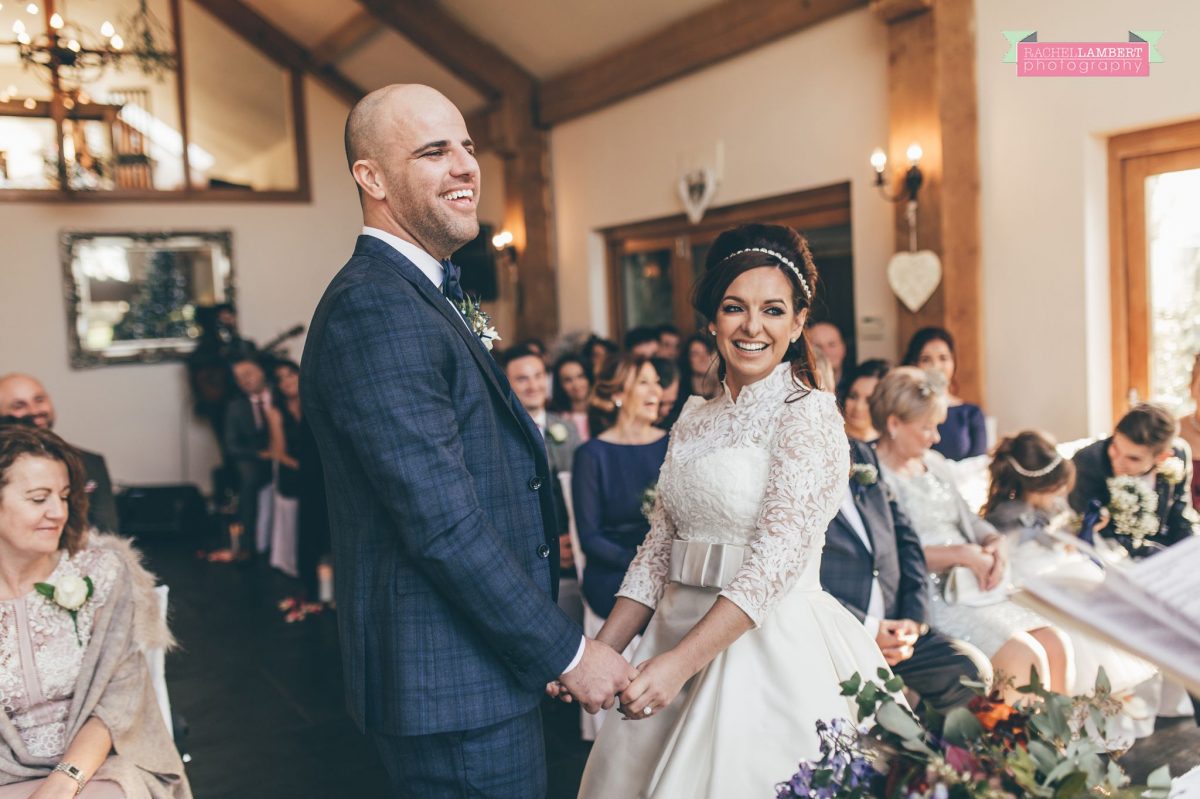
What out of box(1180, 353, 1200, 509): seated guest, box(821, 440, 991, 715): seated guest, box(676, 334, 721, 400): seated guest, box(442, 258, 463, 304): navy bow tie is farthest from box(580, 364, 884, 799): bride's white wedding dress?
box(676, 334, 721, 400): seated guest

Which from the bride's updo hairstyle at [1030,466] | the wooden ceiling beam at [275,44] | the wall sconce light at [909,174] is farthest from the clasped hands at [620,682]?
the wooden ceiling beam at [275,44]

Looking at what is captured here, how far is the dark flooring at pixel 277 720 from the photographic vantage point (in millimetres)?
3416

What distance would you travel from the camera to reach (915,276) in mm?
5453

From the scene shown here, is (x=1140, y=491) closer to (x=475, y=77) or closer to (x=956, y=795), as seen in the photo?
(x=956, y=795)

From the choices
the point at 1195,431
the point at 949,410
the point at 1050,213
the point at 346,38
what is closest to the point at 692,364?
the point at 949,410

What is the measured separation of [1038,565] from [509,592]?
260 centimetres

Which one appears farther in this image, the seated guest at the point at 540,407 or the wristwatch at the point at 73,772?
the seated guest at the point at 540,407

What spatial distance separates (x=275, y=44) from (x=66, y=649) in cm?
900

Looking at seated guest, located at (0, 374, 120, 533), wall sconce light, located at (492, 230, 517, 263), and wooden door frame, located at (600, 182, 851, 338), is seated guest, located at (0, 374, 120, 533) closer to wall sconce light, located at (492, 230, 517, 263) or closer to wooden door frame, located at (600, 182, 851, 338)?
wooden door frame, located at (600, 182, 851, 338)

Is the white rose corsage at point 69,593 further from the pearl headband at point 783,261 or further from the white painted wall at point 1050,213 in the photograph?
the white painted wall at point 1050,213

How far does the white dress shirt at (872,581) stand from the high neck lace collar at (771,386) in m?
0.87

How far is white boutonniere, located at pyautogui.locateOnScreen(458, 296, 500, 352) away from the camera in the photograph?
5.75 feet

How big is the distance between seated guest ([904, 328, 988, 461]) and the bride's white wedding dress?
9.82 feet

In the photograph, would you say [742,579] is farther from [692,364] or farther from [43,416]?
[692,364]
